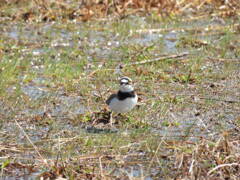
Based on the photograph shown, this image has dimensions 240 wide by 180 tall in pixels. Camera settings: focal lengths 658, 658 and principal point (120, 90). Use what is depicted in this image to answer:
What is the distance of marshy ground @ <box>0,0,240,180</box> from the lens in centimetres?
572

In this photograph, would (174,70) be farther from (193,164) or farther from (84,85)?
(193,164)

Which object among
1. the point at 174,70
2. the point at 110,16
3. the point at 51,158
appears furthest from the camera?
the point at 110,16

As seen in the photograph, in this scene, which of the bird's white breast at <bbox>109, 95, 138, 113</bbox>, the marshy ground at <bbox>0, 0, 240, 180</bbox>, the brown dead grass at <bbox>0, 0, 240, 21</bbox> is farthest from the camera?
the brown dead grass at <bbox>0, 0, 240, 21</bbox>

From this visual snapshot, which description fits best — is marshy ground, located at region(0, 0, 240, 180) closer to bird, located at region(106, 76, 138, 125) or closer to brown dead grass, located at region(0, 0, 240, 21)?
brown dead grass, located at region(0, 0, 240, 21)

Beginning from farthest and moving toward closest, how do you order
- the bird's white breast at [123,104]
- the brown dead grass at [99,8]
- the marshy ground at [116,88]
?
the brown dead grass at [99,8] → the bird's white breast at [123,104] → the marshy ground at [116,88]

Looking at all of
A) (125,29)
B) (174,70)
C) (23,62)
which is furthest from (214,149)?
(125,29)

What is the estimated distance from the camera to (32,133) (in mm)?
6781

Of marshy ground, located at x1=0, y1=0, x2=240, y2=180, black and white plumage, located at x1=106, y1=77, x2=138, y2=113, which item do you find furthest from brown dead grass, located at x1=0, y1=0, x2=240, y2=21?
black and white plumage, located at x1=106, y1=77, x2=138, y2=113

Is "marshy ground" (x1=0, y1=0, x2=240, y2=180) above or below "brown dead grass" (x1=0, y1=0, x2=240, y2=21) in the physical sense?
below

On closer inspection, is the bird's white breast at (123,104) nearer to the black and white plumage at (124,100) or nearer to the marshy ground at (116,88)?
the black and white plumage at (124,100)

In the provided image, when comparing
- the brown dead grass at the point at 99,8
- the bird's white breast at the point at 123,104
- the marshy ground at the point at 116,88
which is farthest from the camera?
the brown dead grass at the point at 99,8

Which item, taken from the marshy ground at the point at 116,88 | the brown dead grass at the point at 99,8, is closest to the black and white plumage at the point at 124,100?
the marshy ground at the point at 116,88

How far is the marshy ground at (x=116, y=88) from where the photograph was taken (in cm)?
572

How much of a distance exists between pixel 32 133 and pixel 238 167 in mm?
2272
